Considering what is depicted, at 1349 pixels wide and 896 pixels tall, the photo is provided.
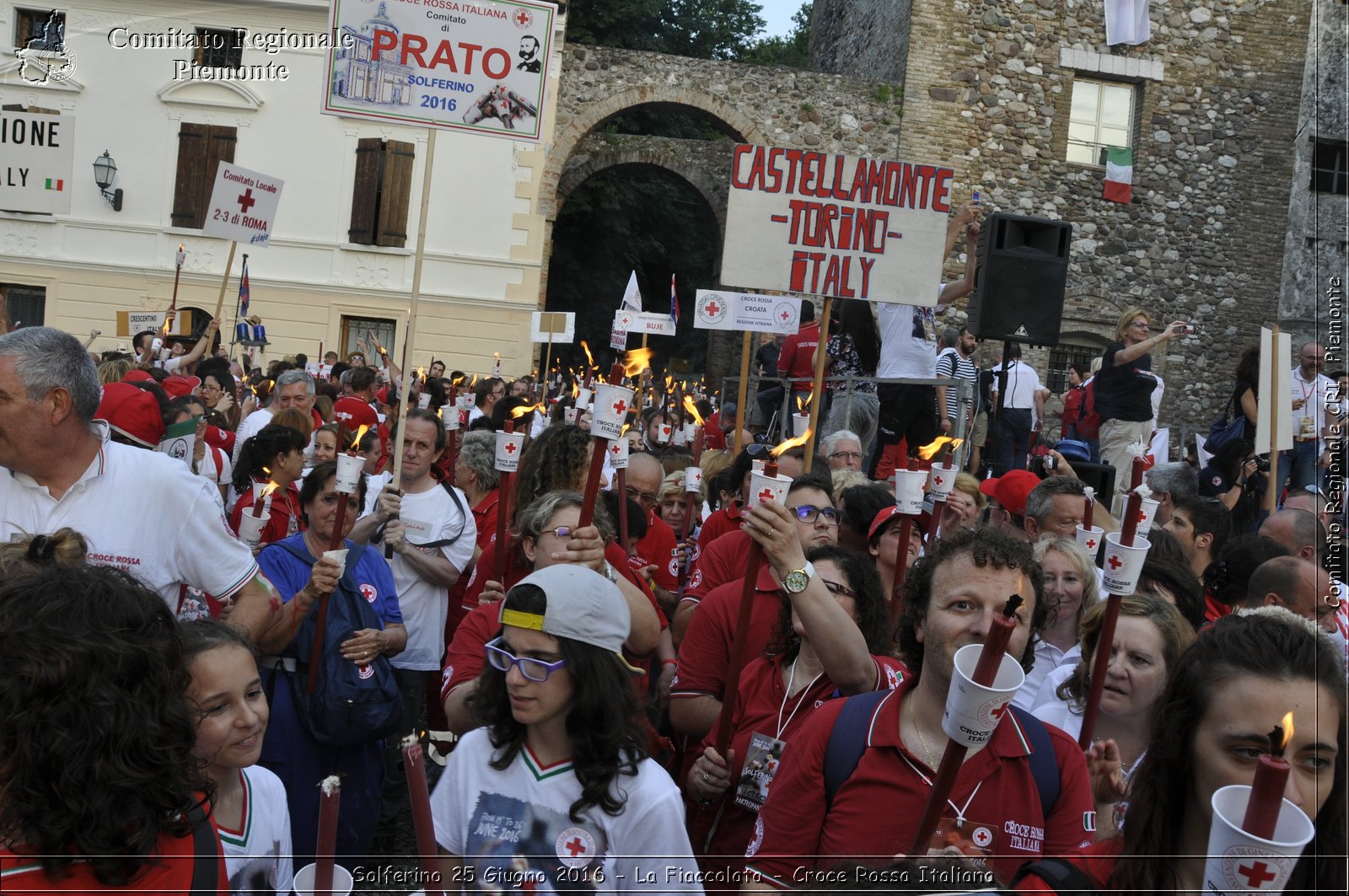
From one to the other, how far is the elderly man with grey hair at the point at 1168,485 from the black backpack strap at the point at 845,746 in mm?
4340

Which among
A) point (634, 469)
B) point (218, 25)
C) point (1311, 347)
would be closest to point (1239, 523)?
point (1311, 347)

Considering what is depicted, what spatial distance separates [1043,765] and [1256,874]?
1227 millimetres

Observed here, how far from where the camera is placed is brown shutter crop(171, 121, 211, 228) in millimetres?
23406

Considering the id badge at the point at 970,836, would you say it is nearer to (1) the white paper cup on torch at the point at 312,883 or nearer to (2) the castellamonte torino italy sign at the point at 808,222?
(1) the white paper cup on torch at the point at 312,883

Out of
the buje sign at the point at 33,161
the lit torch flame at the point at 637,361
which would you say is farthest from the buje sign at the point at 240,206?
the lit torch flame at the point at 637,361

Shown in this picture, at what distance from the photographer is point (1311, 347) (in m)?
10.4

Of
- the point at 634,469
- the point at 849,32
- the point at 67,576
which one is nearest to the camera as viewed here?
the point at 67,576

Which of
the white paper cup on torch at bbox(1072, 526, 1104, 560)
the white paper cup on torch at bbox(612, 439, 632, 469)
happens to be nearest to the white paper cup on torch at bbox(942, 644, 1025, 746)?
the white paper cup on torch at bbox(612, 439, 632, 469)

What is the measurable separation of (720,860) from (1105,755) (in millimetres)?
1053

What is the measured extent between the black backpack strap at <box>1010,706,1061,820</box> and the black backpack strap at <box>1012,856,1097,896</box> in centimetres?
75

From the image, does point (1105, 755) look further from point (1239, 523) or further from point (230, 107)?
point (230, 107)

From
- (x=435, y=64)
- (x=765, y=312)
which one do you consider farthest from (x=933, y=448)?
(x=765, y=312)

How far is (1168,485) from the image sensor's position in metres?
6.76

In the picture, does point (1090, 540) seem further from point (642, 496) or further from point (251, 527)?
point (251, 527)
